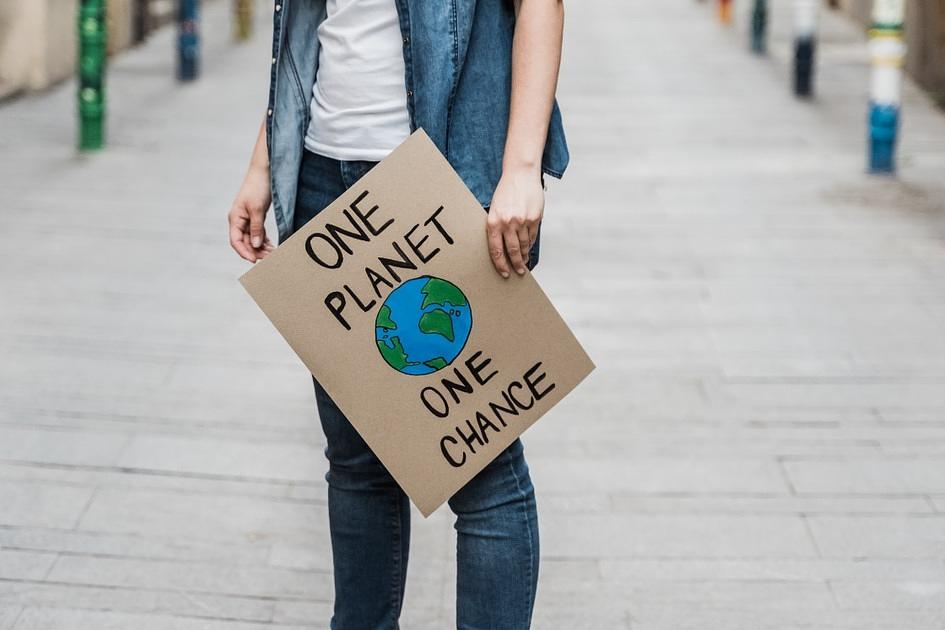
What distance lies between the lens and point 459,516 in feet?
7.67

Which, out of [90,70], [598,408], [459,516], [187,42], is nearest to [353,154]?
[459,516]

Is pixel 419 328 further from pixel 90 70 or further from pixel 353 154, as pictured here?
pixel 90 70

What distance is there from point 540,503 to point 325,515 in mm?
529

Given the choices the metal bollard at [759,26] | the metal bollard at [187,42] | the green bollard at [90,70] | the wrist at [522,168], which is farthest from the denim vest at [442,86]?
the metal bollard at [759,26]

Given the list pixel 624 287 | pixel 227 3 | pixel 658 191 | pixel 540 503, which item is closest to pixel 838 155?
pixel 658 191

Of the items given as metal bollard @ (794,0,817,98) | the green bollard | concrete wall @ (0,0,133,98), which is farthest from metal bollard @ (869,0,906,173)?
concrete wall @ (0,0,133,98)

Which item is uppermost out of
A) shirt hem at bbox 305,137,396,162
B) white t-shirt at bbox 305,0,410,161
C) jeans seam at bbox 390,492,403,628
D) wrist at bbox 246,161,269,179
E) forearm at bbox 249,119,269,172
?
white t-shirt at bbox 305,0,410,161

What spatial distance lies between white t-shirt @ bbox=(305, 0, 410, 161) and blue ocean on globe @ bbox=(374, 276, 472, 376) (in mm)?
211

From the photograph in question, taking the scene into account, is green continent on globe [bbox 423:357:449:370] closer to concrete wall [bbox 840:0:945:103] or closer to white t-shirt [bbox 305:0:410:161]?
white t-shirt [bbox 305:0:410:161]

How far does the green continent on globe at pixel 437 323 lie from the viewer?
2.21 m

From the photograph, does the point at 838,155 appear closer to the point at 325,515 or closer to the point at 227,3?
the point at 325,515

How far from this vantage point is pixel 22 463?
3.79 metres

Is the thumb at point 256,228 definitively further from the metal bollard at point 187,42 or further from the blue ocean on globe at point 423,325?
the metal bollard at point 187,42

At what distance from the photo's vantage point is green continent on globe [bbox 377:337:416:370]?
2244 millimetres
